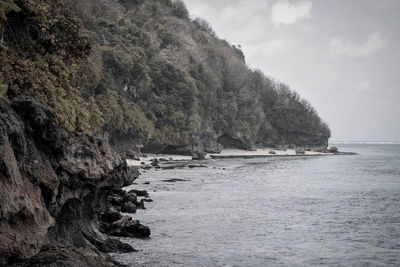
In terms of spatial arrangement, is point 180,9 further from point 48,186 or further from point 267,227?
point 48,186

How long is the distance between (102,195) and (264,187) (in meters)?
20.4

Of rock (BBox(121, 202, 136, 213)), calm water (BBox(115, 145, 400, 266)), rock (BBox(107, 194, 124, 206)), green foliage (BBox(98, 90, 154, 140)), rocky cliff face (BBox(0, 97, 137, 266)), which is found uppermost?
green foliage (BBox(98, 90, 154, 140))

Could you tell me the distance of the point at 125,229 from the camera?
538 inches

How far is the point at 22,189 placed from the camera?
7.16 m

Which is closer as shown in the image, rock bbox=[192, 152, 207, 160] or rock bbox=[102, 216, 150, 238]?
rock bbox=[102, 216, 150, 238]

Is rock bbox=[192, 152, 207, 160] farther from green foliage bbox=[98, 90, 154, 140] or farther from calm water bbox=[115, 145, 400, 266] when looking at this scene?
calm water bbox=[115, 145, 400, 266]

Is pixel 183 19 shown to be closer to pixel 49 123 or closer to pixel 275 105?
pixel 275 105

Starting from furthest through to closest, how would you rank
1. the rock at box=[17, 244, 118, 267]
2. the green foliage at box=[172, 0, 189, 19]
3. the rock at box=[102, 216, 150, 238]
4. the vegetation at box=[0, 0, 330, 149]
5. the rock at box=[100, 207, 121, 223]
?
the green foliage at box=[172, 0, 189, 19] < the vegetation at box=[0, 0, 330, 149] < the rock at box=[100, 207, 121, 223] < the rock at box=[102, 216, 150, 238] < the rock at box=[17, 244, 118, 267]

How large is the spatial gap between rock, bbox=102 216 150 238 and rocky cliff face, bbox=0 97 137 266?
34.1 inches

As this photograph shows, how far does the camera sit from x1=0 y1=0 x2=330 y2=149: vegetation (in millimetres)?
14438

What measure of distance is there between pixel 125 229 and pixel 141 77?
55244 millimetres

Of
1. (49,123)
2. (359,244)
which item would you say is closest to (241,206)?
(359,244)

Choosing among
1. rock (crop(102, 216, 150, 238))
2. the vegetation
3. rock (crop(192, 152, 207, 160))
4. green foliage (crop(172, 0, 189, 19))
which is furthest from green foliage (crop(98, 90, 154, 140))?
green foliage (crop(172, 0, 189, 19))

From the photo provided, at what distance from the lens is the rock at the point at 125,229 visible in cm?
1342
